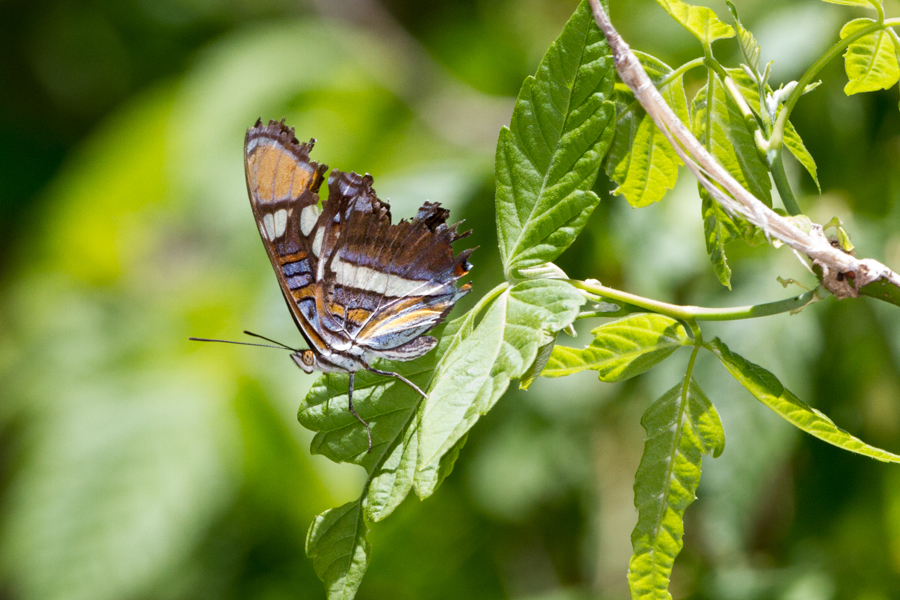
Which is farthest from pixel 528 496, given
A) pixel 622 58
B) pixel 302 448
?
pixel 622 58

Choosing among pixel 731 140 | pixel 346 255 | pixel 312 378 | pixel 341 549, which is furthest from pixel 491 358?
pixel 312 378

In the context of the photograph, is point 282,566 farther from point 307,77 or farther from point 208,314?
point 307,77

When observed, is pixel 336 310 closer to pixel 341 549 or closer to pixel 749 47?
pixel 341 549

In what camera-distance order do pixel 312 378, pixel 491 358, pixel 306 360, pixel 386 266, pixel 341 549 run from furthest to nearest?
1. pixel 312 378
2. pixel 306 360
3. pixel 386 266
4. pixel 341 549
5. pixel 491 358

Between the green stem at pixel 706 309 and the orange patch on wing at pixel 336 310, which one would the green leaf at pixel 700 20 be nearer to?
the green stem at pixel 706 309

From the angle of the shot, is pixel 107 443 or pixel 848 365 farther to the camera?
pixel 107 443

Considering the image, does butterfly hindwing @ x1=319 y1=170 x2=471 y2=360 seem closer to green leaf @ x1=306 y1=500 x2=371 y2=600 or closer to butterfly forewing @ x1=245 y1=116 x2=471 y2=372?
butterfly forewing @ x1=245 y1=116 x2=471 y2=372

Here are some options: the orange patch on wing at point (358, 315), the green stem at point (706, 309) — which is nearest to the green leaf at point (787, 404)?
the green stem at point (706, 309)
